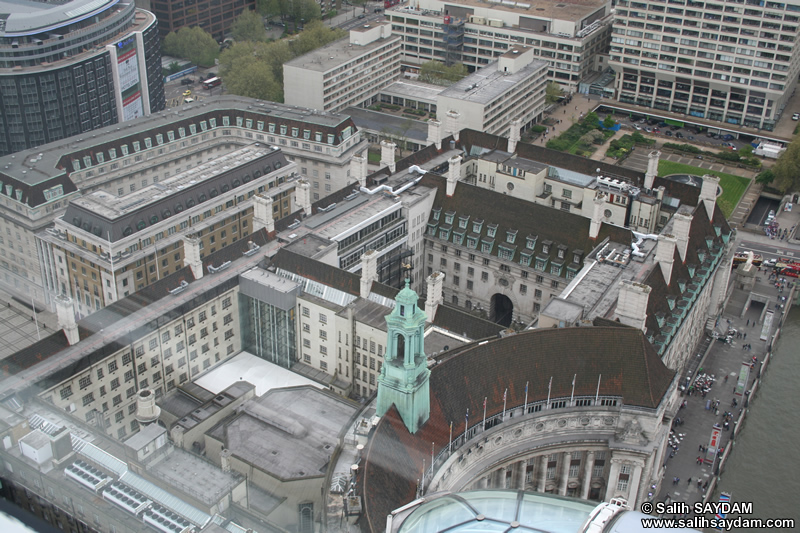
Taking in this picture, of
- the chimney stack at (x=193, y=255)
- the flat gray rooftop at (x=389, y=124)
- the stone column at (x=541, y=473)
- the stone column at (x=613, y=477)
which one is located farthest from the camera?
the flat gray rooftop at (x=389, y=124)

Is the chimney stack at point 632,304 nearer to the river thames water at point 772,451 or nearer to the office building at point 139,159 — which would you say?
the river thames water at point 772,451

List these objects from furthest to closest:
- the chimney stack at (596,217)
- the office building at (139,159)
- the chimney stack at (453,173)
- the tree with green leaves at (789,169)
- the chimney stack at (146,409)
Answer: the tree with green leaves at (789,169) → the chimney stack at (453,173) → the office building at (139,159) → the chimney stack at (596,217) → the chimney stack at (146,409)

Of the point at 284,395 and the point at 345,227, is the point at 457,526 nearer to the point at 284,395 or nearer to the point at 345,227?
the point at 284,395

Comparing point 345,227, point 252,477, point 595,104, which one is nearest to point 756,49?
point 595,104

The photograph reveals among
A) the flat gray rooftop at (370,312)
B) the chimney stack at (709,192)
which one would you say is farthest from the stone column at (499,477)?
the chimney stack at (709,192)

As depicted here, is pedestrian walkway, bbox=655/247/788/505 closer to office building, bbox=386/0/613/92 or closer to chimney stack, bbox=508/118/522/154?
chimney stack, bbox=508/118/522/154

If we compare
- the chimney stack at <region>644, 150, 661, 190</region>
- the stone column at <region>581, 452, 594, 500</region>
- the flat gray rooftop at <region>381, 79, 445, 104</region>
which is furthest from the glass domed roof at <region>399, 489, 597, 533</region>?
the flat gray rooftop at <region>381, 79, 445, 104</region>
